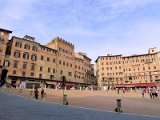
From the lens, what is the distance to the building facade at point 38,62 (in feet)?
165

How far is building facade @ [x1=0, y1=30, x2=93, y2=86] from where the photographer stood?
1976 inches

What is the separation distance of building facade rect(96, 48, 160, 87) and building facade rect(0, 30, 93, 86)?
14844 mm

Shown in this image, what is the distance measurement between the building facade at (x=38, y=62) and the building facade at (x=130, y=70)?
1484 centimetres

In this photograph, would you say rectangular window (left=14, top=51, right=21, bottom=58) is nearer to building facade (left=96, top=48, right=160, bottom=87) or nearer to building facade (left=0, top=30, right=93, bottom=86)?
building facade (left=0, top=30, right=93, bottom=86)

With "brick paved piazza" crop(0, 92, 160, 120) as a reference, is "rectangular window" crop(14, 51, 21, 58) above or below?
above

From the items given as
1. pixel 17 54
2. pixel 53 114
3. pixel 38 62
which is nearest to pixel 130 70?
pixel 38 62

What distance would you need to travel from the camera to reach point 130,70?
83.3 metres

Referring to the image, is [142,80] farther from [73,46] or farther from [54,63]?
[54,63]

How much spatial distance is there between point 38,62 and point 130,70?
4480cm

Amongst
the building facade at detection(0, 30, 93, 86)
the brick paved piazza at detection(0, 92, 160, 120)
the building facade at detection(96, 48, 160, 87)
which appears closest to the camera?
the brick paved piazza at detection(0, 92, 160, 120)

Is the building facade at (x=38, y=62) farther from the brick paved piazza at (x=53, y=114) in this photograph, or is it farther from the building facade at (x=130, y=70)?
the brick paved piazza at (x=53, y=114)

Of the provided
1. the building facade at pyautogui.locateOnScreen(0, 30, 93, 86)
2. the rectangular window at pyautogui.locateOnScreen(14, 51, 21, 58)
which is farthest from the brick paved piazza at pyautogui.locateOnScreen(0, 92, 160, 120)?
the rectangular window at pyautogui.locateOnScreen(14, 51, 21, 58)

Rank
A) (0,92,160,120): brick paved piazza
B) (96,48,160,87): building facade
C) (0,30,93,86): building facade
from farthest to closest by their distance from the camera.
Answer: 1. (96,48,160,87): building facade
2. (0,30,93,86): building facade
3. (0,92,160,120): brick paved piazza

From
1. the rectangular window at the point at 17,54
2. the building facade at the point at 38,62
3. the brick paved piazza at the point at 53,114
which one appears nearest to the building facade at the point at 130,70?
the building facade at the point at 38,62
